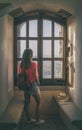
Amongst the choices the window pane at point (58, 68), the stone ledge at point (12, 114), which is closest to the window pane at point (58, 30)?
the window pane at point (58, 68)

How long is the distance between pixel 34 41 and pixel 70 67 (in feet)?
4.40

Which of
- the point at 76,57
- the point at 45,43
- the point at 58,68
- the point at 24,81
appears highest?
the point at 45,43

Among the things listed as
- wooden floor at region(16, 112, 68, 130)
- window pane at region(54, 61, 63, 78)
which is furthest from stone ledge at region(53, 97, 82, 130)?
window pane at region(54, 61, 63, 78)

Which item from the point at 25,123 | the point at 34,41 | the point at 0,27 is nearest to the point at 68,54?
the point at 34,41

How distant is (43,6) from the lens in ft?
29.3

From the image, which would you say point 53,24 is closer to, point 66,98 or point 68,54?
point 68,54

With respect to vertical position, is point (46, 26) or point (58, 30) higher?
point (46, 26)

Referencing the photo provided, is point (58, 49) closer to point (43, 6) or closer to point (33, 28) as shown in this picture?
point (33, 28)

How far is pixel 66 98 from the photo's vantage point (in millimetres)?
8969

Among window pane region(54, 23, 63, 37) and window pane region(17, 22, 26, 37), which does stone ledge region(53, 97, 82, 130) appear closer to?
window pane region(54, 23, 63, 37)

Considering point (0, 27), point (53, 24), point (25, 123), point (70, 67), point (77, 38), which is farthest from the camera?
point (53, 24)

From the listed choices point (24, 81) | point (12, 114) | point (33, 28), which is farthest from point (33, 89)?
point (33, 28)

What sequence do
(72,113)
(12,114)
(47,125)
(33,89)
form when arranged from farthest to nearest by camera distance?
1. (47,125)
2. (33,89)
3. (12,114)
4. (72,113)

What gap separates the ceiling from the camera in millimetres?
7569
